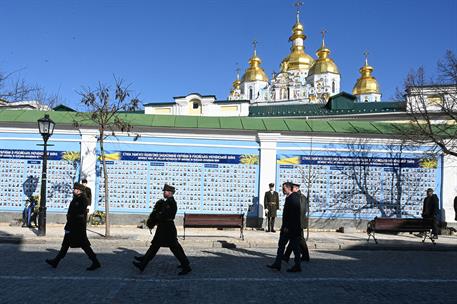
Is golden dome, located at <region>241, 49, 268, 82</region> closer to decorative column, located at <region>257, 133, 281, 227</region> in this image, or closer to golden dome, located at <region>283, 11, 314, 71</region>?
golden dome, located at <region>283, 11, 314, 71</region>

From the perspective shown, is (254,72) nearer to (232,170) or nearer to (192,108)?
(192,108)

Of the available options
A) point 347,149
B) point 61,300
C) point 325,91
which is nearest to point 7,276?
point 61,300

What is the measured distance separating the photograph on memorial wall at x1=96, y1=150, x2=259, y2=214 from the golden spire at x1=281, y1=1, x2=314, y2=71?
213ft

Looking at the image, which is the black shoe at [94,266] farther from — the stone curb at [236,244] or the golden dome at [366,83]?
the golden dome at [366,83]

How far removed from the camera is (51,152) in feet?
51.2

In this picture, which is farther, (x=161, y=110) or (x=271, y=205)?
(x=161, y=110)

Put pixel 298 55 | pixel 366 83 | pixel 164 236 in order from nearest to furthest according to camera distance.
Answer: pixel 164 236 < pixel 366 83 < pixel 298 55

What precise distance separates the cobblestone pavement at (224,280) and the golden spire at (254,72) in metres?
74.0

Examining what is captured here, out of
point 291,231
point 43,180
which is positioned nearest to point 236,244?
point 291,231

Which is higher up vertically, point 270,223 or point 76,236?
point 76,236

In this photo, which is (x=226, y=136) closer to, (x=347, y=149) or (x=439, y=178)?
(x=347, y=149)

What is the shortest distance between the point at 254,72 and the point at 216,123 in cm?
6887

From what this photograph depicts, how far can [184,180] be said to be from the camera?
15.7 m

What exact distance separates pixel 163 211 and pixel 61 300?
2.48 metres
